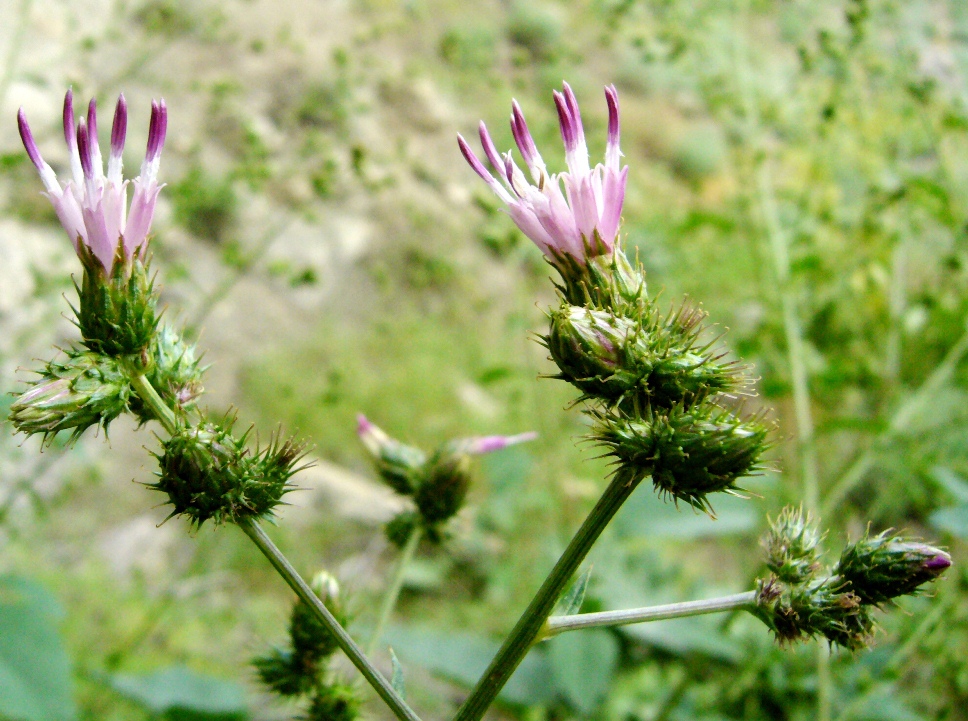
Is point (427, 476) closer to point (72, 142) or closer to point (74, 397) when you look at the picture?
point (74, 397)

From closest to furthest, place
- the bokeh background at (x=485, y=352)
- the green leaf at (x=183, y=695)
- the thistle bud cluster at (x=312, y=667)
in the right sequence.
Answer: the thistle bud cluster at (x=312, y=667) < the green leaf at (x=183, y=695) < the bokeh background at (x=485, y=352)

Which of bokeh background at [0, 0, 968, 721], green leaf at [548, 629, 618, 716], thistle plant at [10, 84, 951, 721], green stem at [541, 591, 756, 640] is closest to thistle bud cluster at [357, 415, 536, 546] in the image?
bokeh background at [0, 0, 968, 721]

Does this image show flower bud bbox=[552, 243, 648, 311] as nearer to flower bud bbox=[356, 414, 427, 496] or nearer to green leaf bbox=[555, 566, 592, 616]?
green leaf bbox=[555, 566, 592, 616]

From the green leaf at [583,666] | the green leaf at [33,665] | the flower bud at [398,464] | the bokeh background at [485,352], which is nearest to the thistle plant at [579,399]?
the bokeh background at [485,352]

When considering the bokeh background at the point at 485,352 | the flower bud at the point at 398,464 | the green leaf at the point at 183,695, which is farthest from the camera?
the bokeh background at the point at 485,352

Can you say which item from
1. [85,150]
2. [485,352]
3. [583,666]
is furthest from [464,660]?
[485,352]

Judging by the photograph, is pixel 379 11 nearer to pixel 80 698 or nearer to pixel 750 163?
pixel 750 163

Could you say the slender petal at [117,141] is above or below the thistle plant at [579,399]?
above

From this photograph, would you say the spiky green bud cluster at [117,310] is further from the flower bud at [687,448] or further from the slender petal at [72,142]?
the flower bud at [687,448]
